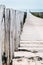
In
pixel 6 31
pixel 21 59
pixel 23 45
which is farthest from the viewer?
pixel 23 45

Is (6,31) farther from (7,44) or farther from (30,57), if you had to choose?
(30,57)

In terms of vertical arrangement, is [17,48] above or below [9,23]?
below

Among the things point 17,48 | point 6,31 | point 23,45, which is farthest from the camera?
point 23,45

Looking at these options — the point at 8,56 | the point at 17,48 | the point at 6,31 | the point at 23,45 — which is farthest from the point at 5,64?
the point at 23,45

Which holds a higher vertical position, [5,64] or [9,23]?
[9,23]

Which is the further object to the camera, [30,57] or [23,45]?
[23,45]

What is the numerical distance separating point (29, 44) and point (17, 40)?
2.04 ft

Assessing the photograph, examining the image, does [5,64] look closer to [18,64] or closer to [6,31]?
[18,64]

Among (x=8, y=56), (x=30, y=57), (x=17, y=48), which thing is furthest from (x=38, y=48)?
(x=8, y=56)

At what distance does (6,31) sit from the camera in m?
4.64

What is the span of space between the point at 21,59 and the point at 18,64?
1.04ft

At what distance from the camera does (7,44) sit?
477cm

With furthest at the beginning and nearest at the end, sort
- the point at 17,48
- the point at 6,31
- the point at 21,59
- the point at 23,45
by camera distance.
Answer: the point at 23,45
the point at 17,48
the point at 21,59
the point at 6,31

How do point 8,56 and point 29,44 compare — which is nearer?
point 8,56
